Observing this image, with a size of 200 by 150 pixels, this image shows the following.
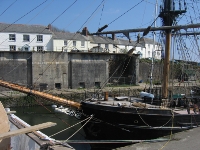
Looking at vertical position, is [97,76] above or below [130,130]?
above

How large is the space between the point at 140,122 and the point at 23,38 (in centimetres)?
3183

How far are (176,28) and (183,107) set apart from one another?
479 cm

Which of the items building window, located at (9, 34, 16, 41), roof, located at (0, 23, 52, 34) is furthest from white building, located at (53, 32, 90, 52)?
building window, located at (9, 34, 16, 41)

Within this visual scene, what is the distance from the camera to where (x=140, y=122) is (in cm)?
1121

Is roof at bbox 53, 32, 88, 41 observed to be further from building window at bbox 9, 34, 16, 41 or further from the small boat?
the small boat

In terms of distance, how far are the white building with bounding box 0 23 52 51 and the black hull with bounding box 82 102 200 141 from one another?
2824 centimetres

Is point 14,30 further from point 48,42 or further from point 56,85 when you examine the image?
point 56,85

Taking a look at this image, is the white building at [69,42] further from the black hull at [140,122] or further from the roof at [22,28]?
the black hull at [140,122]

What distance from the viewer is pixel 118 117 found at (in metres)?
11.3

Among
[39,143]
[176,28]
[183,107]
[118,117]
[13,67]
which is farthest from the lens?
[13,67]

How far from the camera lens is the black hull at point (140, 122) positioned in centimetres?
1110

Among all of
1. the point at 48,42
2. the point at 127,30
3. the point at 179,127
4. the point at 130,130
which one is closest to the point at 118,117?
the point at 130,130

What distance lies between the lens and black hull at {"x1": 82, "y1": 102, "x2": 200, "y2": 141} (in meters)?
11.1

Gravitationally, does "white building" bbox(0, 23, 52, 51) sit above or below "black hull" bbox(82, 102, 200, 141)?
above
